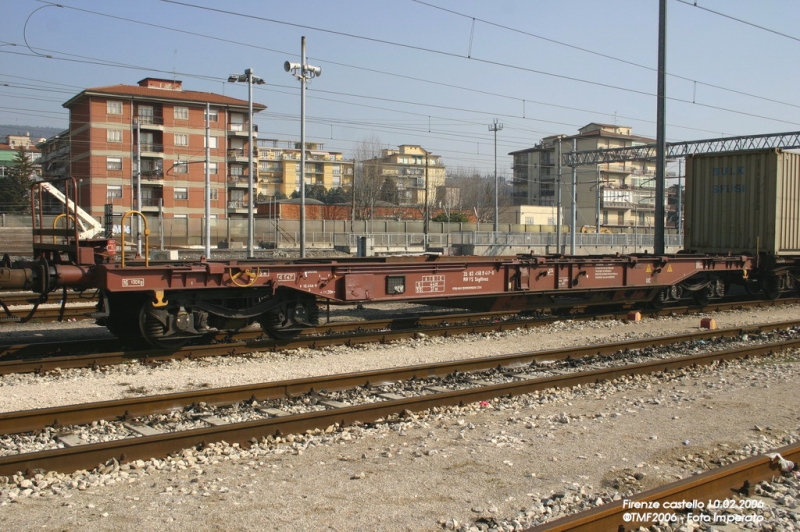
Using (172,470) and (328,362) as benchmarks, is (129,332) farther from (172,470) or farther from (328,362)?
(172,470)

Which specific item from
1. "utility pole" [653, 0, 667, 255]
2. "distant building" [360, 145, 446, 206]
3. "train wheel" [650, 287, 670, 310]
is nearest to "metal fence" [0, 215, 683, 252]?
"utility pole" [653, 0, 667, 255]

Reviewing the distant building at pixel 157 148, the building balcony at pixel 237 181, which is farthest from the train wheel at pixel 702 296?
the building balcony at pixel 237 181

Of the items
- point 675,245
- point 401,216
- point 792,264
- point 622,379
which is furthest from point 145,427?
point 401,216

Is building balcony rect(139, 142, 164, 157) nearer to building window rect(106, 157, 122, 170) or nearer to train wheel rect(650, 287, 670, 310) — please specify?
building window rect(106, 157, 122, 170)

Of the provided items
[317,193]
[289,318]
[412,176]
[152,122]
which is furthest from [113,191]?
[412,176]

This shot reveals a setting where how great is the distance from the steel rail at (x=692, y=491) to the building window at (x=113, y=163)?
5973 cm

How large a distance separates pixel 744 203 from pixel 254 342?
47.5 ft

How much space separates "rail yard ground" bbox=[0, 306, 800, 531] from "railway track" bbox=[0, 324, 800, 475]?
0.60 feet

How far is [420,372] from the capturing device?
9.60m

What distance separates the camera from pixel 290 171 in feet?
337

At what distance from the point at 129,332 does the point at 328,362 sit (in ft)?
11.0

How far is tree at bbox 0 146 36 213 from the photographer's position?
63250 mm

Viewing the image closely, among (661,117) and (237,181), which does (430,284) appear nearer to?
(661,117)

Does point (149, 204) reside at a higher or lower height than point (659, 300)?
higher
